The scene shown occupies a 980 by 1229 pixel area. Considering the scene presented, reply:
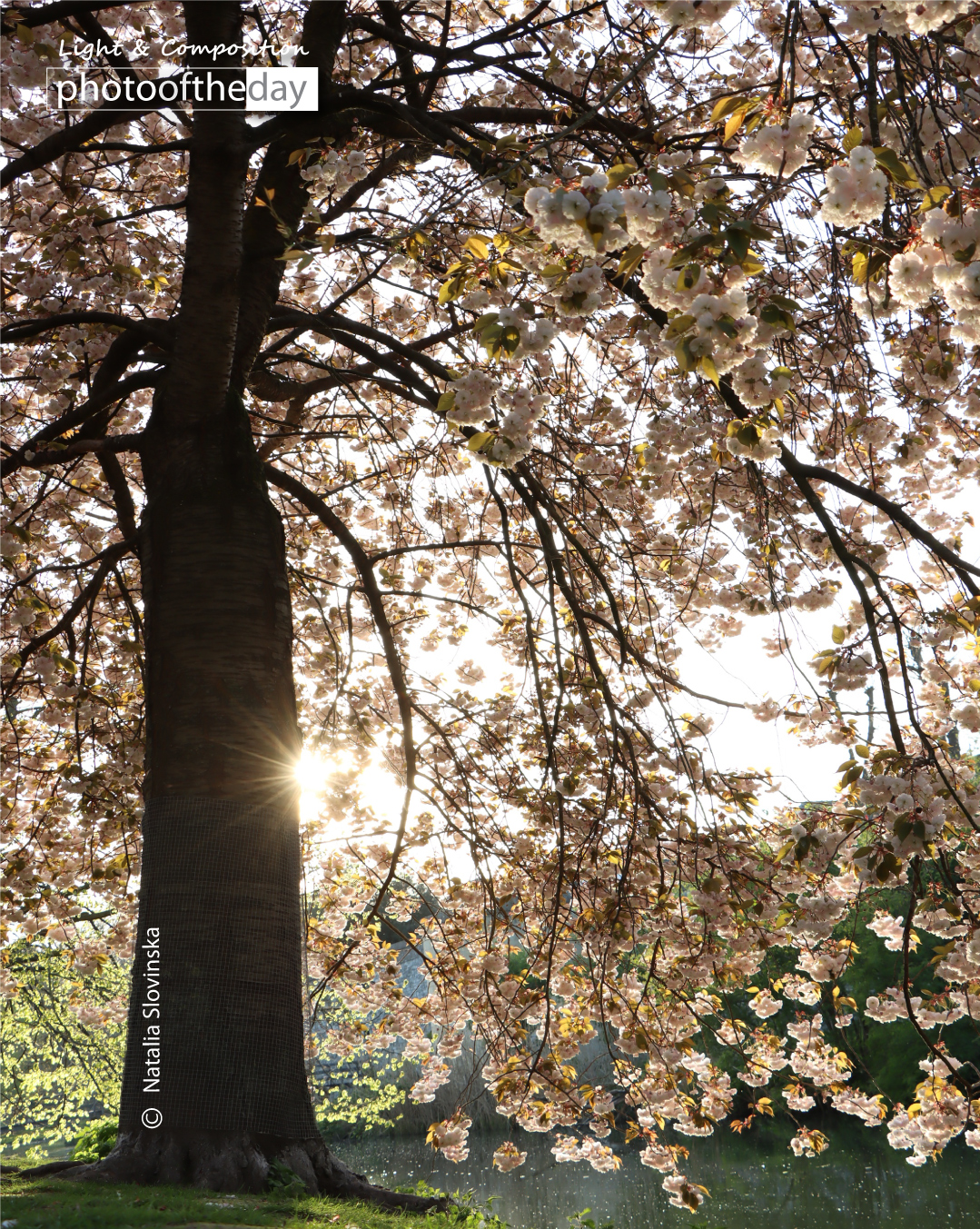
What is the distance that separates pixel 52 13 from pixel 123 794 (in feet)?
13.0

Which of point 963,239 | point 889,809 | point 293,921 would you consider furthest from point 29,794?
point 963,239

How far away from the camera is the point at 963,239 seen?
173cm

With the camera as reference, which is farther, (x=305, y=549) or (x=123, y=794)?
(x=305, y=549)

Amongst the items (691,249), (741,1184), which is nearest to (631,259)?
(691,249)

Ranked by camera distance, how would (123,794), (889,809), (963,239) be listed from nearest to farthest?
(963,239), (889,809), (123,794)

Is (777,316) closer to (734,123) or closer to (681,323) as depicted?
(681,323)

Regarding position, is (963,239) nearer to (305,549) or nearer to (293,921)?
(293,921)

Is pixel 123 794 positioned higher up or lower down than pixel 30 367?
lower down

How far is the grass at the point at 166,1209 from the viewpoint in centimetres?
245

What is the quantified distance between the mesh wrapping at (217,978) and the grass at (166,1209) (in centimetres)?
27

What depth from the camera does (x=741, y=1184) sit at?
15156 millimetres

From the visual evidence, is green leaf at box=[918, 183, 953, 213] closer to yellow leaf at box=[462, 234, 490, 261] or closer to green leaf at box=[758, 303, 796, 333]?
green leaf at box=[758, 303, 796, 333]

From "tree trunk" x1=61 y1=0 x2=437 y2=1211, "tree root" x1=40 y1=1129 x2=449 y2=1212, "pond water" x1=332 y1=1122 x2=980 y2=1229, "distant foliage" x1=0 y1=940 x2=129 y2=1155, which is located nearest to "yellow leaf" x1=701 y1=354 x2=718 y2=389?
"tree trunk" x1=61 y1=0 x2=437 y2=1211

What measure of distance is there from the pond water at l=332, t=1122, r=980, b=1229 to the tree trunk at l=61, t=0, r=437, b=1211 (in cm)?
800
